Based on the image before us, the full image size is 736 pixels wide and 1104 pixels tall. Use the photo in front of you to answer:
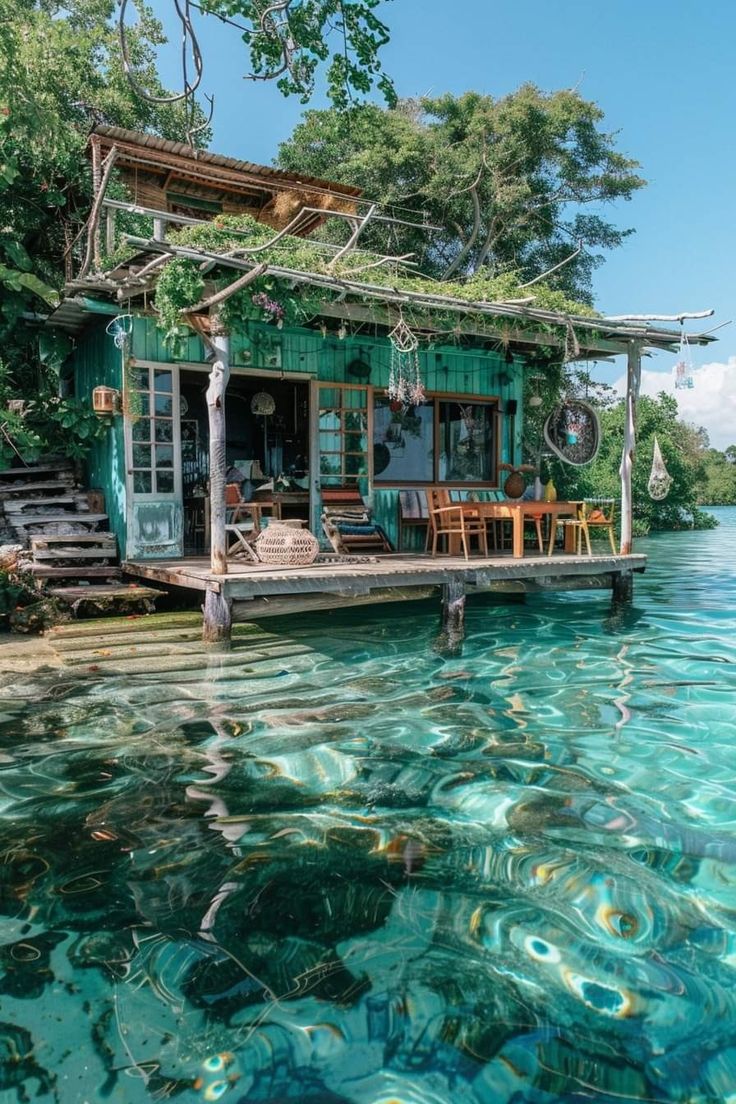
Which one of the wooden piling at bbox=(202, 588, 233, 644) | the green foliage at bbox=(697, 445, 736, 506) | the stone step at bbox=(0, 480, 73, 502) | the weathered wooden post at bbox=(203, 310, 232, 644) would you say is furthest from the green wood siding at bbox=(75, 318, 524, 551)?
the green foliage at bbox=(697, 445, 736, 506)

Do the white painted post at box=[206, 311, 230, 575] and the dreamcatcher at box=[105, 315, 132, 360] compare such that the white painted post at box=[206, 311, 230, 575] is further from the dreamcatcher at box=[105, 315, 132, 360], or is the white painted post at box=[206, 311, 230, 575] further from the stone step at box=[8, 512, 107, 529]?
the stone step at box=[8, 512, 107, 529]

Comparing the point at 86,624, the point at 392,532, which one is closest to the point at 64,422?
the point at 86,624

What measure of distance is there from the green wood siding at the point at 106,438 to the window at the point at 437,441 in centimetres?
348

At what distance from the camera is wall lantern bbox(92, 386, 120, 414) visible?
344 inches

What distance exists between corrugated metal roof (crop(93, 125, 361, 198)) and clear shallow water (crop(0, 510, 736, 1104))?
9.08 metres

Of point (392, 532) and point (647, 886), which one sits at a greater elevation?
point (392, 532)

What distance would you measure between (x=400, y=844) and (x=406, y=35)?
5120mm

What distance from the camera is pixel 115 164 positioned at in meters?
11.7

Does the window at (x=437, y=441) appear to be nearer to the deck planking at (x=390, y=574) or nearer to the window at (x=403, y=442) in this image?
the window at (x=403, y=442)

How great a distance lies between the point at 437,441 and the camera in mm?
11070

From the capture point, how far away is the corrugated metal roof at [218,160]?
1126 centimetres

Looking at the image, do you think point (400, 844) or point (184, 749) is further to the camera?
point (184, 749)

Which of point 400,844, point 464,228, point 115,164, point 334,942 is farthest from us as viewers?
point 464,228

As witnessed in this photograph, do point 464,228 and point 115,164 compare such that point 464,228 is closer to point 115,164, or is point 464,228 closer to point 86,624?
point 115,164
